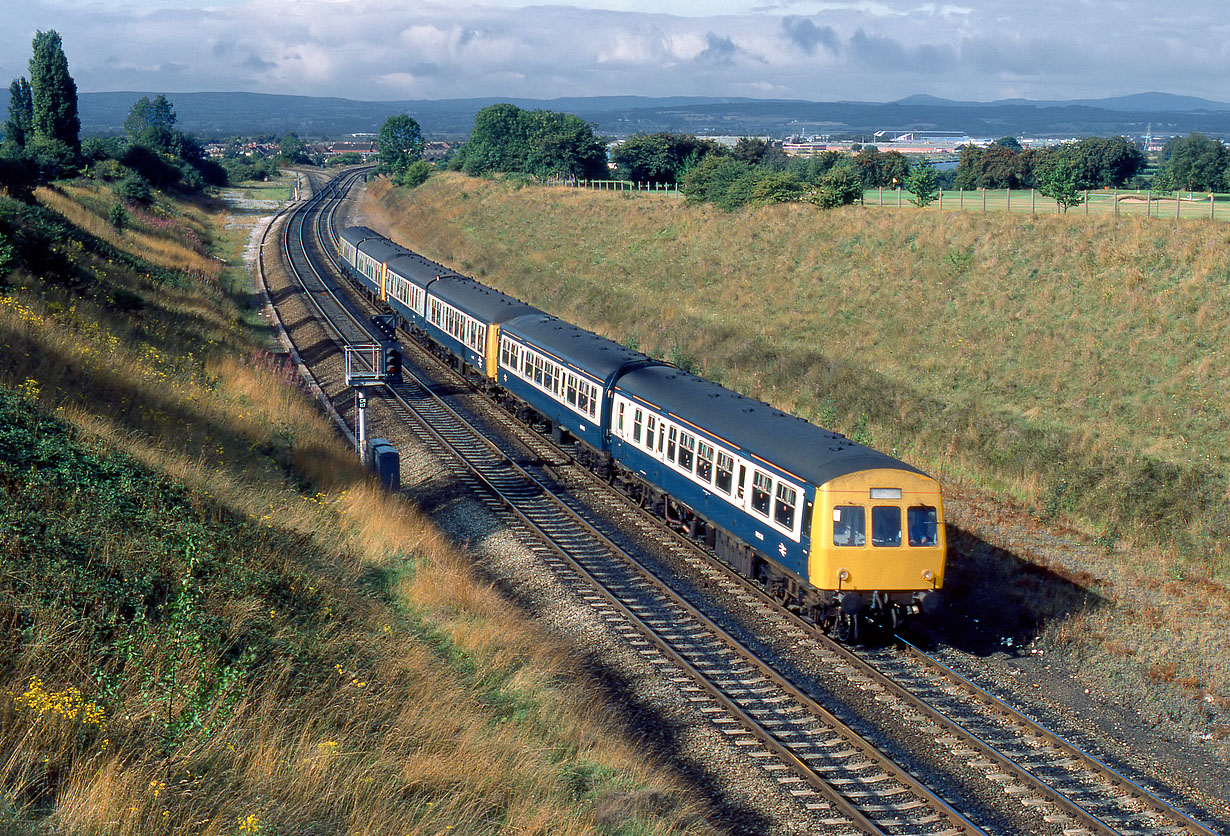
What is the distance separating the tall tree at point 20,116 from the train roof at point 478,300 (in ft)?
172

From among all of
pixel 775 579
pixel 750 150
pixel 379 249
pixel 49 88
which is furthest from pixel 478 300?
pixel 750 150

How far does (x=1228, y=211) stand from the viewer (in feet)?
141

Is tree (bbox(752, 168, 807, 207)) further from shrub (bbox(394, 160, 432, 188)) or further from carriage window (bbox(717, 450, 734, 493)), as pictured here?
shrub (bbox(394, 160, 432, 188))

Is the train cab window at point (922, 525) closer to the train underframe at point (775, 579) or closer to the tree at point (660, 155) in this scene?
the train underframe at point (775, 579)

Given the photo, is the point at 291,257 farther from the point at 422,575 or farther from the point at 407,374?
the point at 422,575

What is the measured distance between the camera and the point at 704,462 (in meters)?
18.9

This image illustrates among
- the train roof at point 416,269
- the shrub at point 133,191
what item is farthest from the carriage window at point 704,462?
the shrub at point 133,191

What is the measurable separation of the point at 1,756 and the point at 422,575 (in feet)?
29.3

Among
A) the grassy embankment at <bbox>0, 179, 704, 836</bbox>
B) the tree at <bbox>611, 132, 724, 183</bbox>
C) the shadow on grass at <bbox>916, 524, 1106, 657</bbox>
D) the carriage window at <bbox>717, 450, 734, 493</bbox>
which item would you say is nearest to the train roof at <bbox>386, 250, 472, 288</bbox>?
the grassy embankment at <bbox>0, 179, 704, 836</bbox>

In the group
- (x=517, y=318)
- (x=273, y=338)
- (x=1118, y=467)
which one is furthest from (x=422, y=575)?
(x=273, y=338)

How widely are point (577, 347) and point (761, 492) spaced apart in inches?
373

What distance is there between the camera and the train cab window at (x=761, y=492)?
665 inches

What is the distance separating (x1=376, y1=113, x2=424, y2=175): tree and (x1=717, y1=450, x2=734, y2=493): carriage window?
352ft

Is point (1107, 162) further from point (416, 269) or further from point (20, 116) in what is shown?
point (20, 116)
